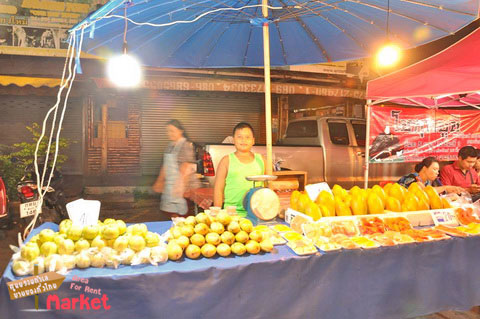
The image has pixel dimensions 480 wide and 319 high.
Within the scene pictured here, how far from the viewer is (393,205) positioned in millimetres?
3328

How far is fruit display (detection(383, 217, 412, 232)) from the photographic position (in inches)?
118

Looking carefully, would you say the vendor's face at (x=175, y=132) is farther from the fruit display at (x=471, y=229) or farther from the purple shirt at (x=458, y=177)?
the purple shirt at (x=458, y=177)

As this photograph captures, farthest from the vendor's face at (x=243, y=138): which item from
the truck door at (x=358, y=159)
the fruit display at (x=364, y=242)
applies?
the truck door at (x=358, y=159)

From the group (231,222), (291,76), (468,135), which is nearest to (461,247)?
(231,222)

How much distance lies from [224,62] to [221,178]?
6.96 feet

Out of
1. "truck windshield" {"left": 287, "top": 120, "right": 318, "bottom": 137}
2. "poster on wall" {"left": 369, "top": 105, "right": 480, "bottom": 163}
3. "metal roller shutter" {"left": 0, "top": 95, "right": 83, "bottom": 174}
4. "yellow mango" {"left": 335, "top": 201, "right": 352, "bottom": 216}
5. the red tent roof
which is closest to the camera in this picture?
"yellow mango" {"left": 335, "top": 201, "right": 352, "bottom": 216}

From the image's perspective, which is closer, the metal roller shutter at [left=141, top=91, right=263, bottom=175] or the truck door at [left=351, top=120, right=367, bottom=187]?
the truck door at [left=351, top=120, right=367, bottom=187]

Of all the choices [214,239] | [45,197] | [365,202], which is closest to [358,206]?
[365,202]

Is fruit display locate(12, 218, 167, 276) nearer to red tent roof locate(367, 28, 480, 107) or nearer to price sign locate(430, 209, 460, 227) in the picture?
price sign locate(430, 209, 460, 227)

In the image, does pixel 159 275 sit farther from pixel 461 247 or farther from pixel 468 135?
pixel 468 135

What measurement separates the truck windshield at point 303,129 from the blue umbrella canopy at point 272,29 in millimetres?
3603

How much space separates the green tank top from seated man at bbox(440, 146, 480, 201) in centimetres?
402

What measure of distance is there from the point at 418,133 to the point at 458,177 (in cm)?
252

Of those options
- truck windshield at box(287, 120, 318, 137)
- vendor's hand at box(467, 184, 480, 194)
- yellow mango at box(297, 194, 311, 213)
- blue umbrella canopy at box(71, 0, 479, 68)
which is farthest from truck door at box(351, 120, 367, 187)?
yellow mango at box(297, 194, 311, 213)
